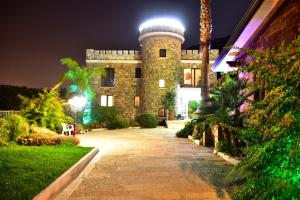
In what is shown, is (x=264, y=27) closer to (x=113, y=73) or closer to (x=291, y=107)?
(x=291, y=107)

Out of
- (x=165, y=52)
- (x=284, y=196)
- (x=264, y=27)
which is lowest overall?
(x=284, y=196)

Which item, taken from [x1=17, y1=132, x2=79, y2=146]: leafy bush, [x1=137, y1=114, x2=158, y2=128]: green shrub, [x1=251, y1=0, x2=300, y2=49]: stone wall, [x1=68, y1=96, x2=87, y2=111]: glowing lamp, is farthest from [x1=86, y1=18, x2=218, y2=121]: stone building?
[x1=251, y1=0, x2=300, y2=49]: stone wall

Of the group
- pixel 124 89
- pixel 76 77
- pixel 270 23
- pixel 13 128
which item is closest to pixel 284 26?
pixel 270 23

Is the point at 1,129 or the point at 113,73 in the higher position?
the point at 113,73

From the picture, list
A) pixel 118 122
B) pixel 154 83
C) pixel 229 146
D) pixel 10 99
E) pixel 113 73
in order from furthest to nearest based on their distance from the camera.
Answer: pixel 113 73
pixel 154 83
pixel 10 99
pixel 118 122
pixel 229 146

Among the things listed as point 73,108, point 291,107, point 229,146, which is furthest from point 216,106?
point 73,108

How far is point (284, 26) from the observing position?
7.18 m

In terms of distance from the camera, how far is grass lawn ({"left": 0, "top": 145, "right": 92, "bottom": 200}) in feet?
18.4

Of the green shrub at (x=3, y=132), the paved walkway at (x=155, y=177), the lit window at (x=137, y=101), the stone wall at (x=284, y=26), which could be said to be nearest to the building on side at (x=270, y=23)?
the stone wall at (x=284, y=26)

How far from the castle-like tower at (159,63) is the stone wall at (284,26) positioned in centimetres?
2216

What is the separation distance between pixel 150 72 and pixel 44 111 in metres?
15.9

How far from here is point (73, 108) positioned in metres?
23.1

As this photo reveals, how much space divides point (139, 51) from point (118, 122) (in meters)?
10.2

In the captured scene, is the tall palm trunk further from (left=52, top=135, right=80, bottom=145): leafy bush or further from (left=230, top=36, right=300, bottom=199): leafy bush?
(left=230, top=36, right=300, bottom=199): leafy bush
